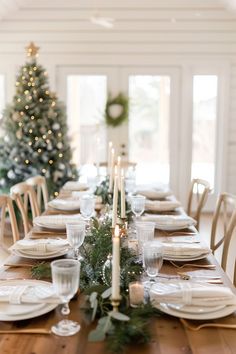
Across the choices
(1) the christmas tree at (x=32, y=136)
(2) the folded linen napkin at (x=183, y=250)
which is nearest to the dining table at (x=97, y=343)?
(2) the folded linen napkin at (x=183, y=250)

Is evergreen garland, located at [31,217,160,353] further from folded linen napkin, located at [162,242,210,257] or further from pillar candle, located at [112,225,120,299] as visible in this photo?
folded linen napkin, located at [162,242,210,257]

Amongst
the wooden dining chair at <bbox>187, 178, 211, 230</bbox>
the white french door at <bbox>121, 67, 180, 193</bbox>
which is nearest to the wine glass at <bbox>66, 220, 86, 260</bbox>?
the wooden dining chair at <bbox>187, 178, 211, 230</bbox>

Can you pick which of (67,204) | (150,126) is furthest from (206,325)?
(150,126)

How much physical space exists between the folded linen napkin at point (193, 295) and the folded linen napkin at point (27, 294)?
33 cm

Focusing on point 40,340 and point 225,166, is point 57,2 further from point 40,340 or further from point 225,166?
point 40,340

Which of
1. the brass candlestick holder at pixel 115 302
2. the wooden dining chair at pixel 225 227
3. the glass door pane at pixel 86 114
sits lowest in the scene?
the wooden dining chair at pixel 225 227

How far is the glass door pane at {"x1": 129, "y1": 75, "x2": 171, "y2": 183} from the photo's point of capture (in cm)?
642

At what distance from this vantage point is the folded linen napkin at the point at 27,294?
1.45m

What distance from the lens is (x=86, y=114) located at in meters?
6.55

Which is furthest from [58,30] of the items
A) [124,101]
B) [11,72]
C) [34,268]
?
[34,268]

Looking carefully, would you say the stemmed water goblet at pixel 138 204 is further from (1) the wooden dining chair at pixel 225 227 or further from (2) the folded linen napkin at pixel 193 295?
(2) the folded linen napkin at pixel 193 295

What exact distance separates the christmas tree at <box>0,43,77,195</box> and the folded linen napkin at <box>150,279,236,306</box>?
12.4 ft

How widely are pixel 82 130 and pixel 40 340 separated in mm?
5419

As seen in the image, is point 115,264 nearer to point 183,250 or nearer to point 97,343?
point 97,343
